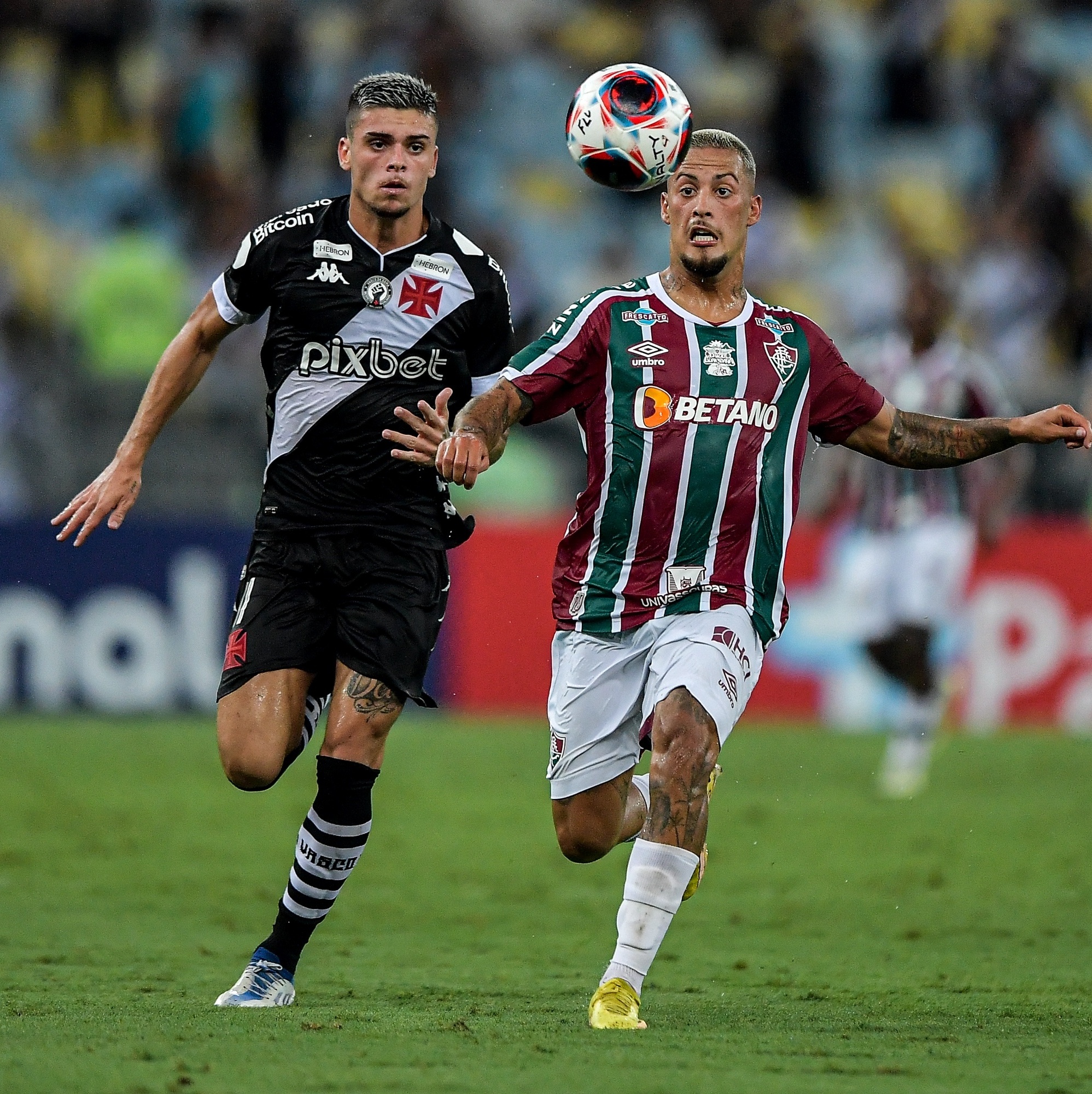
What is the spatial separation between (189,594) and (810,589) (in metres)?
4.72

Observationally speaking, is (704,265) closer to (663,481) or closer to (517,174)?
(663,481)

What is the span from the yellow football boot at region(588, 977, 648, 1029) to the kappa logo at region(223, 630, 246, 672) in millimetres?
1618

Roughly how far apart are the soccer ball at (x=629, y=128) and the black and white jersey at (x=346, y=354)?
586mm

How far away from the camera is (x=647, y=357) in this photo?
6.29 meters

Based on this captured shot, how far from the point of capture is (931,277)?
12438 millimetres

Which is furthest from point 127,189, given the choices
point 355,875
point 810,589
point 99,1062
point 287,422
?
point 99,1062

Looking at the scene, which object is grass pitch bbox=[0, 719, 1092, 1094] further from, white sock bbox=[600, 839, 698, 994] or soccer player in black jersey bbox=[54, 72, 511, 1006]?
soccer player in black jersey bbox=[54, 72, 511, 1006]

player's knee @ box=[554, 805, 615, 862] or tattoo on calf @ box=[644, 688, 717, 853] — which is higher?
tattoo on calf @ box=[644, 688, 717, 853]

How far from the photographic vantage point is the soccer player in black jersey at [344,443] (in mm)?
6352

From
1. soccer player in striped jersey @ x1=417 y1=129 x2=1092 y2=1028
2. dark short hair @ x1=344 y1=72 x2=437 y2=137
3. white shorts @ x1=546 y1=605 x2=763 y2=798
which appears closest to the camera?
white shorts @ x1=546 y1=605 x2=763 y2=798

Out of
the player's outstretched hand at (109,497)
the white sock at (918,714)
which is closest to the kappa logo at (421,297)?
the player's outstretched hand at (109,497)

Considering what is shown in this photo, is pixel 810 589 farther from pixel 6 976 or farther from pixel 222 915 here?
pixel 6 976

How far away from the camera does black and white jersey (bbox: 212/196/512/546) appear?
6.54 metres

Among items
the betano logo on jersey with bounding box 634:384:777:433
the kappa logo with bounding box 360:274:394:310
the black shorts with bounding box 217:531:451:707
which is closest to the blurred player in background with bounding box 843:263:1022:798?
the betano logo on jersey with bounding box 634:384:777:433
